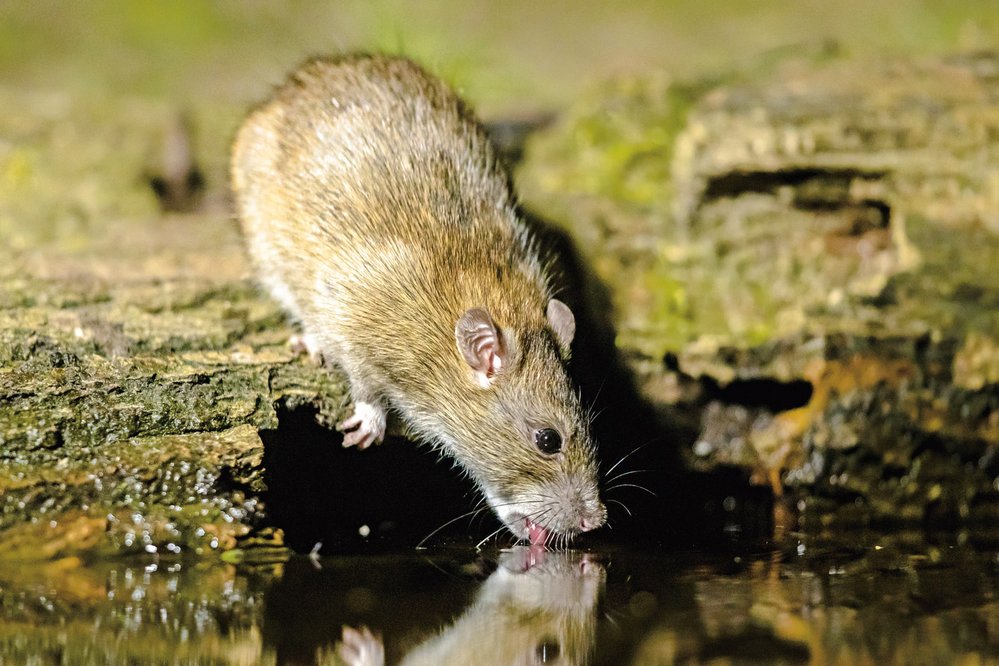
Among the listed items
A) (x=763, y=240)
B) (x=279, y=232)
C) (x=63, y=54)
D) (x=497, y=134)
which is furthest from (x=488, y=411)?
(x=63, y=54)

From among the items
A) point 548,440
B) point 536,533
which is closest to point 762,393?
point 548,440

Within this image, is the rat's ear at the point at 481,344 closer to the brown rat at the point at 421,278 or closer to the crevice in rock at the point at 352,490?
the brown rat at the point at 421,278

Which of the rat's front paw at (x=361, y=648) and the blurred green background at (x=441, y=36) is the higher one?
the blurred green background at (x=441, y=36)

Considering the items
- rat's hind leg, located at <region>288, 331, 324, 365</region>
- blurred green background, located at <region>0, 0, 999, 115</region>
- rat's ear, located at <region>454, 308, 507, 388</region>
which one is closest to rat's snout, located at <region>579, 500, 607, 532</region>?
rat's ear, located at <region>454, 308, 507, 388</region>

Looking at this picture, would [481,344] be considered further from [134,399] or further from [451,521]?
[134,399]

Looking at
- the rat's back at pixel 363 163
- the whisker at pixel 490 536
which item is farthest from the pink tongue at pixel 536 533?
the rat's back at pixel 363 163

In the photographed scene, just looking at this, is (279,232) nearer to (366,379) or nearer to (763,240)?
(366,379)

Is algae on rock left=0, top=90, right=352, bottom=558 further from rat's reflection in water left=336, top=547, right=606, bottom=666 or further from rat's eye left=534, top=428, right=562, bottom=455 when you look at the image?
rat's reflection in water left=336, top=547, right=606, bottom=666
